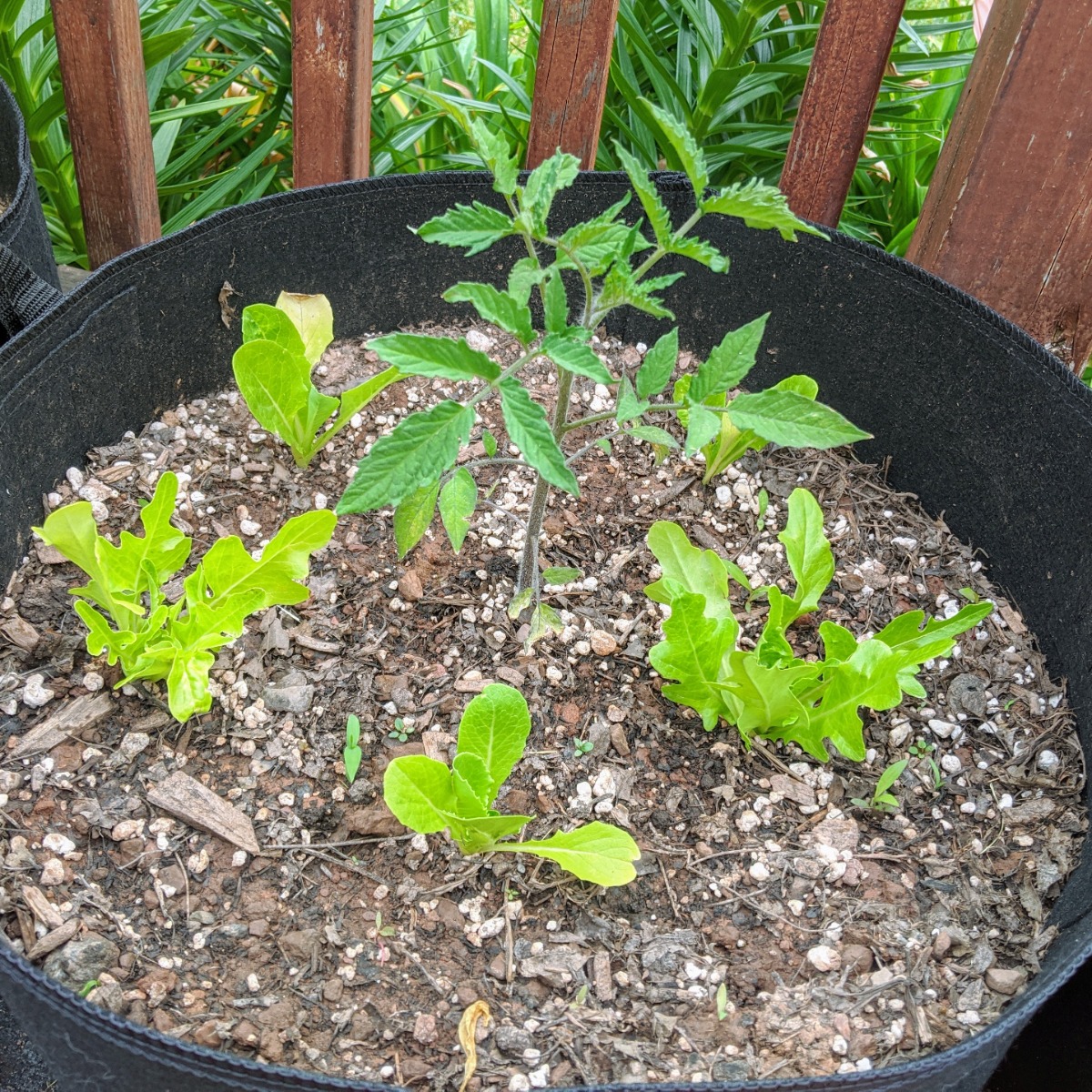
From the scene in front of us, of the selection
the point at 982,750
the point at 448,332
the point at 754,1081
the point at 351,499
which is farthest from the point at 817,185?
the point at 754,1081

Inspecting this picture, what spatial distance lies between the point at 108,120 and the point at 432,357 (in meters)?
0.85

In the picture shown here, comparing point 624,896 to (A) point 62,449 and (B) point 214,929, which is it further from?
(A) point 62,449

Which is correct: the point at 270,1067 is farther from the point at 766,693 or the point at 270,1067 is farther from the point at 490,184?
the point at 490,184

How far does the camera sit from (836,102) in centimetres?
127

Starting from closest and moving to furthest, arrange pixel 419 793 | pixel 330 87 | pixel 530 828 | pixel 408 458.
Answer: pixel 408 458 < pixel 419 793 < pixel 530 828 < pixel 330 87

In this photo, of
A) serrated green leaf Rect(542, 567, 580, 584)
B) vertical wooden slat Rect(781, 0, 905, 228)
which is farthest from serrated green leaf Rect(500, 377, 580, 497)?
vertical wooden slat Rect(781, 0, 905, 228)

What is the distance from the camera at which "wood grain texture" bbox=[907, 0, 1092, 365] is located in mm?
1125

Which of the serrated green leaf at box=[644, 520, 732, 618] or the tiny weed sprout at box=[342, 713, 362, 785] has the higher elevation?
the serrated green leaf at box=[644, 520, 732, 618]

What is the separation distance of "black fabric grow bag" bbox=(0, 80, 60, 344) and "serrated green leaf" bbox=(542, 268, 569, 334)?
60cm

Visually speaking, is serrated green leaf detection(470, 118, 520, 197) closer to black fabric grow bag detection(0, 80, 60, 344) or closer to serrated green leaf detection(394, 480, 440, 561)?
serrated green leaf detection(394, 480, 440, 561)

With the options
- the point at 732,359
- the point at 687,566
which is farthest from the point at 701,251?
the point at 687,566

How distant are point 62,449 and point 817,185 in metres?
0.99

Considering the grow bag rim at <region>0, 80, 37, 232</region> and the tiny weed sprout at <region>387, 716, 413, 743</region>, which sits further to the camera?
the grow bag rim at <region>0, 80, 37, 232</region>

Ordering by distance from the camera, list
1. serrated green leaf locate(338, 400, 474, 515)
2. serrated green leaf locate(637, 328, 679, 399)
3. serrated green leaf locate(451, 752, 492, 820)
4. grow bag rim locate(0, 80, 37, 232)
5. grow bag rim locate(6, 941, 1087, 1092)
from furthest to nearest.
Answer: grow bag rim locate(0, 80, 37, 232) < serrated green leaf locate(637, 328, 679, 399) < serrated green leaf locate(451, 752, 492, 820) < serrated green leaf locate(338, 400, 474, 515) < grow bag rim locate(6, 941, 1087, 1092)
